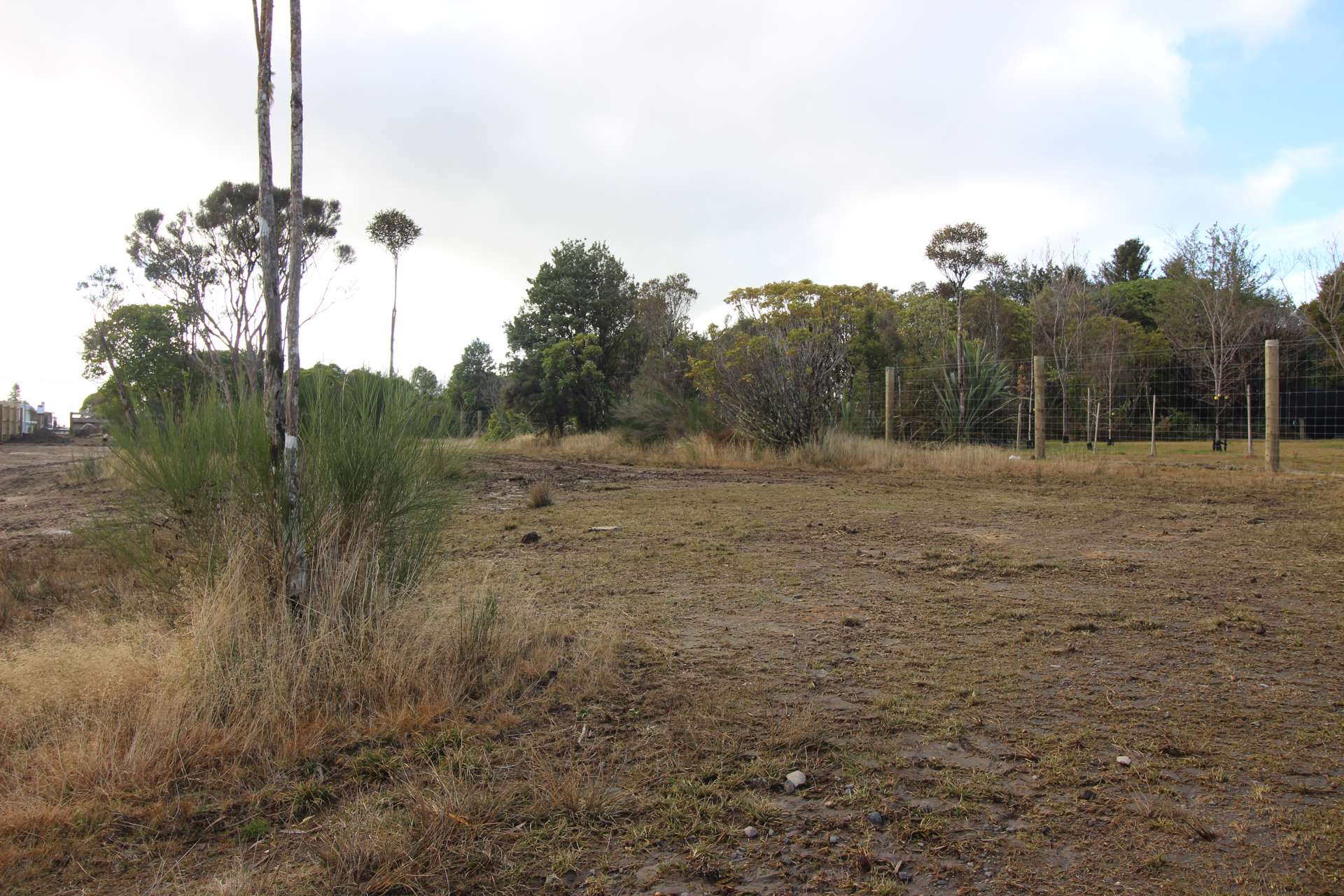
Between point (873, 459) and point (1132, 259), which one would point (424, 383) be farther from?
point (1132, 259)

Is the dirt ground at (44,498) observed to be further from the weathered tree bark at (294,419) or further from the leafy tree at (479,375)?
the leafy tree at (479,375)

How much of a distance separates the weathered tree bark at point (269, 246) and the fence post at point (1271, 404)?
12.1 metres

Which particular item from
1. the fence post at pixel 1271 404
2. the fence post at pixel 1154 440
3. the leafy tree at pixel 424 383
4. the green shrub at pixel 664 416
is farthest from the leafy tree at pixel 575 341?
the leafy tree at pixel 424 383

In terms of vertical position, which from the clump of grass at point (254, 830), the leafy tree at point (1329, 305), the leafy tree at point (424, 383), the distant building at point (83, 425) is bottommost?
the clump of grass at point (254, 830)

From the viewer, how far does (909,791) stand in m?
2.54

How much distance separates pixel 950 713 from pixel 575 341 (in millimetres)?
28311

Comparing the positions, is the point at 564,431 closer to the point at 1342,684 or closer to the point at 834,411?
the point at 834,411

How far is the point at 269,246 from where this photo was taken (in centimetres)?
360

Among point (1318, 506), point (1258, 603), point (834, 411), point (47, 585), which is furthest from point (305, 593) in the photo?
point (834, 411)

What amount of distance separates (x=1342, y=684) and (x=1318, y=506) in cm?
651

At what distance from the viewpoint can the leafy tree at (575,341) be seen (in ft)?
101

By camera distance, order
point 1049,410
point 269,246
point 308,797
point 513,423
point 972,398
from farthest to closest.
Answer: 1. point 513,423
2. point 1049,410
3. point 972,398
4. point 269,246
5. point 308,797

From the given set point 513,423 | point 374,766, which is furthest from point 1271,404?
point 513,423

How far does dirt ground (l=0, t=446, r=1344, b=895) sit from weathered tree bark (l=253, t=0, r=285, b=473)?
5.92ft
